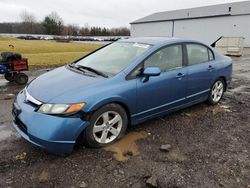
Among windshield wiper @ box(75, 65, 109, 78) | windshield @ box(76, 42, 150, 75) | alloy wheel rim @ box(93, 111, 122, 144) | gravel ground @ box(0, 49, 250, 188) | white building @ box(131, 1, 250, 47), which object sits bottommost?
gravel ground @ box(0, 49, 250, 188)

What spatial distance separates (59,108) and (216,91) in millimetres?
3852

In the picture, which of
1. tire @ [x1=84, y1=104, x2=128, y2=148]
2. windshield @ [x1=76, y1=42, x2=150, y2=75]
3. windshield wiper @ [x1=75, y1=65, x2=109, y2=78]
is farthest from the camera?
windshield @ [x1=76, y1=42, x2=150, y2=75]

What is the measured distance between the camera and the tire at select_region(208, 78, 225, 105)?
5562 millimetres

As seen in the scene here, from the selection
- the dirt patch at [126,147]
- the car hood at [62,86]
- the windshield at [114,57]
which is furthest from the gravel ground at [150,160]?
the windshield at [114,57]

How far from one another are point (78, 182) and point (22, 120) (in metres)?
1.12

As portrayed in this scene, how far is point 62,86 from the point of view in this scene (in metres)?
3.55

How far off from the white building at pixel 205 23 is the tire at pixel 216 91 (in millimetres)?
34173

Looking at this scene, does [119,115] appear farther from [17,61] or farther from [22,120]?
[17,61]

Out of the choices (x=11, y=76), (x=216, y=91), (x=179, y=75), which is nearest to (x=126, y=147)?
(x=179, y=75)

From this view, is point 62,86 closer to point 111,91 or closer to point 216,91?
point 111,91

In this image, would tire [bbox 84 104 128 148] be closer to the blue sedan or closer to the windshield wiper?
the blue sedan

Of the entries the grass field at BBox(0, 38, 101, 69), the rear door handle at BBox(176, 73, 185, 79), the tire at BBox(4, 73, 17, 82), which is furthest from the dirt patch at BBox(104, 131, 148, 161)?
the grass field at BBox(0, 38, 101, 69)

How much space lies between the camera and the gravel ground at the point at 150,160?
2955 millimetres

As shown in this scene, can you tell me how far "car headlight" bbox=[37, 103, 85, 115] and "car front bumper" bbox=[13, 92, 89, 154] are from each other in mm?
61
